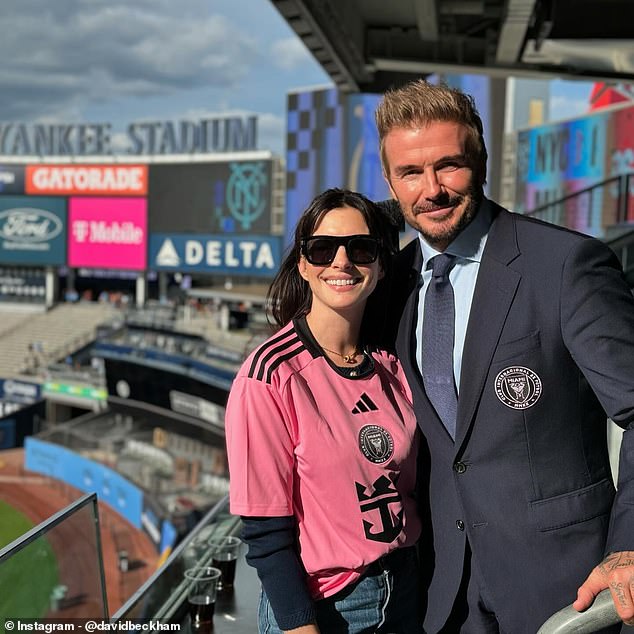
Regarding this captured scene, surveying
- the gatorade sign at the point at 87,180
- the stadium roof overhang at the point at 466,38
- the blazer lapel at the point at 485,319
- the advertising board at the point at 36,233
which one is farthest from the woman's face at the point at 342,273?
→ the advertising board at the point at 36,233

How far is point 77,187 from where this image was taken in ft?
125

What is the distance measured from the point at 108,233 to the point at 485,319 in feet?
121

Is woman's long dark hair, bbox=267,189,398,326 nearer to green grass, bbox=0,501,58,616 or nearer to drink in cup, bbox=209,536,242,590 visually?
green grass, bbox=0,501,58,616

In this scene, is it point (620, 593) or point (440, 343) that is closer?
point (620, 593)

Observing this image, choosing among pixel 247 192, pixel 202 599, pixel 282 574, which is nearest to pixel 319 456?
pixel 282 574

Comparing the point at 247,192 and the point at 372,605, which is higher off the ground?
the point at 247,192

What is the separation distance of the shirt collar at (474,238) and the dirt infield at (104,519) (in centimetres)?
1206

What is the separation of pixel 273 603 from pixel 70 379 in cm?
2675

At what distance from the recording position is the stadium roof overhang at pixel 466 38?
5117 millimetres

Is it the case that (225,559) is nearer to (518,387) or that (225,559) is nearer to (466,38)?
(518,387)

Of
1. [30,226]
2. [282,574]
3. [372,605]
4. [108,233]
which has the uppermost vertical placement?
[30,226]

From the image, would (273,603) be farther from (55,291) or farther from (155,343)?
(55,291)

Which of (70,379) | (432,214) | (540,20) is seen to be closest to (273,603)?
(432,214)

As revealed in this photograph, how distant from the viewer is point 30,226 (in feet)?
126
